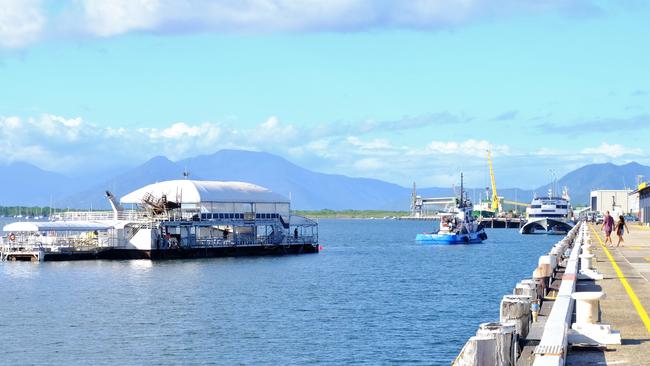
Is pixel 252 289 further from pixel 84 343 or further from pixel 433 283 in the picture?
pixel 84 343

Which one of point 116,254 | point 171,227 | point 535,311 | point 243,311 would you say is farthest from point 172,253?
point 535,311

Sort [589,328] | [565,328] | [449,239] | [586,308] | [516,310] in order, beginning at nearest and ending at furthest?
[565,328]
[516,310]
[589,328]
[586,308]
[449,239]

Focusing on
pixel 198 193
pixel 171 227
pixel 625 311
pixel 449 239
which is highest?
pixel 198 193

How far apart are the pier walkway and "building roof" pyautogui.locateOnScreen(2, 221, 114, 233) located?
→ 207ft

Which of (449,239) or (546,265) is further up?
(546,265)

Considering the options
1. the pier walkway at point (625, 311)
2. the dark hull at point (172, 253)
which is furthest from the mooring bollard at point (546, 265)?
the dark hull at point (172, 253)

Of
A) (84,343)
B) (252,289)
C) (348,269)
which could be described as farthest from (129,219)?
(84,343)

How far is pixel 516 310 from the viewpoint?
56.6 ft

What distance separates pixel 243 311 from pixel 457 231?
99596 millimetres

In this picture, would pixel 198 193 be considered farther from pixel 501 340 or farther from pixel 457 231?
pixel 501 340

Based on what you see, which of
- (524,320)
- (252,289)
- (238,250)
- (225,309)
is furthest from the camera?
(238,250)

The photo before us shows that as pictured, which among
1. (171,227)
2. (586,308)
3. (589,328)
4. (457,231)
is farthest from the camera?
(457,231)

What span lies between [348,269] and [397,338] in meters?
47.5

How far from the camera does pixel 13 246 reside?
319ft
